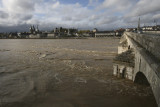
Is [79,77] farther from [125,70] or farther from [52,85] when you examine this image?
[125,70]

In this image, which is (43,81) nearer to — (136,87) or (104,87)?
(104,87)

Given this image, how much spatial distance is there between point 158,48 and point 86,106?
4.52 meters

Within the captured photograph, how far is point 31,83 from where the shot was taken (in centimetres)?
1022

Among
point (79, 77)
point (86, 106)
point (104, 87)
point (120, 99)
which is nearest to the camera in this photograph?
point (86, 106)

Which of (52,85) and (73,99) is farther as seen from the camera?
(52,85)

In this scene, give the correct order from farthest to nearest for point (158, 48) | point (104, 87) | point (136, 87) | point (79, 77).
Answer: point (79, 77), point (104, 87), point (136, 87), point (158, 48)

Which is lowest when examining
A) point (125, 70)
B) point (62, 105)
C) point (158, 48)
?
point (62, 105)

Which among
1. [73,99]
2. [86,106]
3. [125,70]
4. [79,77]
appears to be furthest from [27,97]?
[125,70]

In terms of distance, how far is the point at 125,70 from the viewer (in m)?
9.43

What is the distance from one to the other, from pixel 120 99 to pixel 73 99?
2.68 metres

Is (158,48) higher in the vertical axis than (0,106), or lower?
higher

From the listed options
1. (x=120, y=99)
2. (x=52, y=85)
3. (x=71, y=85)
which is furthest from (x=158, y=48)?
(x=52, y=85)

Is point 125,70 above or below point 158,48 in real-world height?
below

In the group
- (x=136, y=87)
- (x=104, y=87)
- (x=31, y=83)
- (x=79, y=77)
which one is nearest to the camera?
(x=136, y=87)
